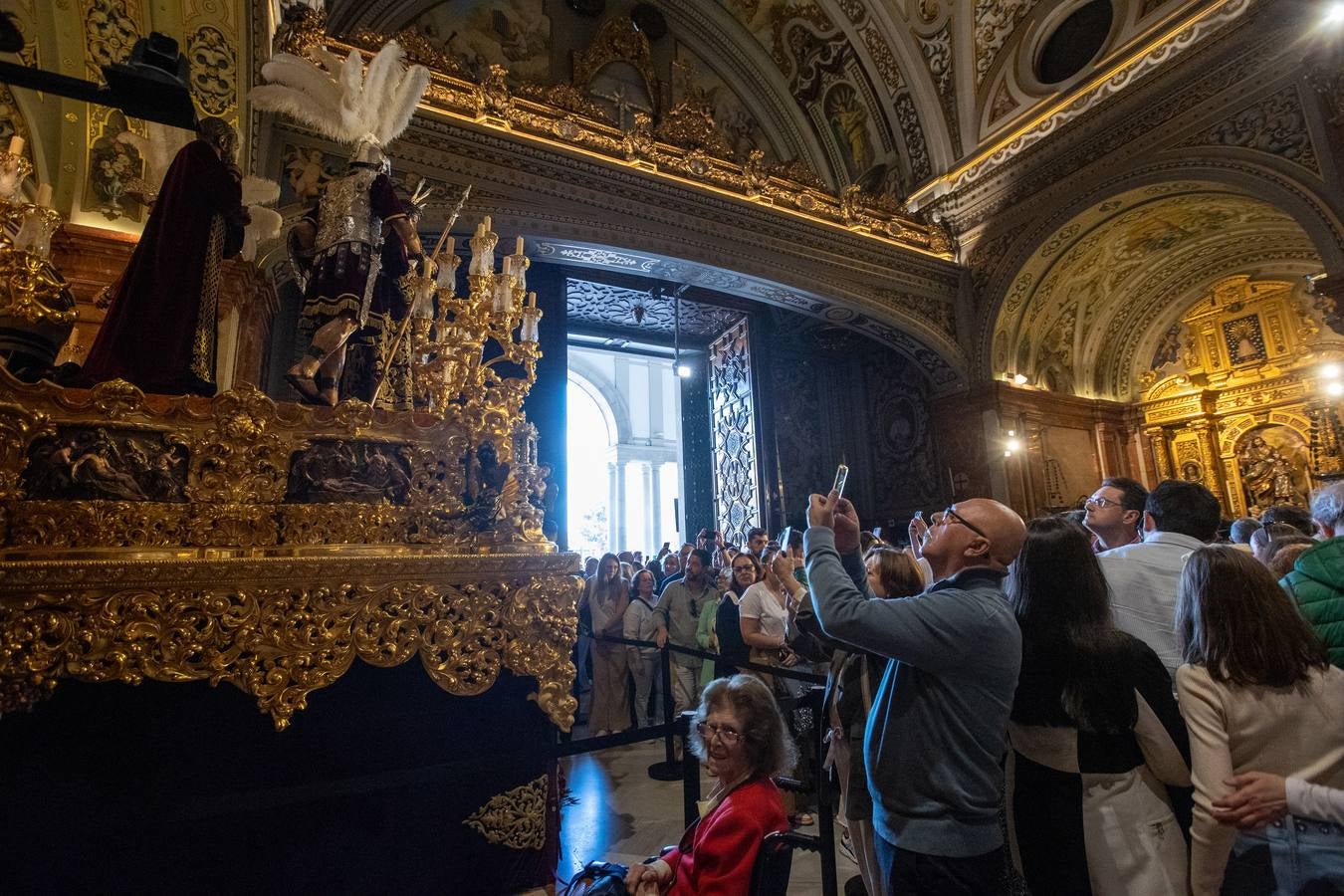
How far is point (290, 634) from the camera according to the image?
68.7 inches

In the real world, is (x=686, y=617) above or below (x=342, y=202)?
below

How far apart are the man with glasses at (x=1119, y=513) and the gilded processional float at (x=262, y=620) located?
2.43 m

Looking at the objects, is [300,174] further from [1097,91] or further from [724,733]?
[1097,91]

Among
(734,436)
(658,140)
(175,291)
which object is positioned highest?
(658,140)

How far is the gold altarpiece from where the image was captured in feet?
33.6

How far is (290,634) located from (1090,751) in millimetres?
2183

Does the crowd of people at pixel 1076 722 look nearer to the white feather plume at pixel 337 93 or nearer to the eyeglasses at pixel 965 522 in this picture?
the eyeglasses at pixel 965 522

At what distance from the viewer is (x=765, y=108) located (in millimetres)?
11117

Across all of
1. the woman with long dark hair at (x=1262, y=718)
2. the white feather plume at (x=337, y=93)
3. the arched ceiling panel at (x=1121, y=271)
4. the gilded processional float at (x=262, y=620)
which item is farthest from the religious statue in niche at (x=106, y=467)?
the arched ceiling panel at (x=1121, y=271)

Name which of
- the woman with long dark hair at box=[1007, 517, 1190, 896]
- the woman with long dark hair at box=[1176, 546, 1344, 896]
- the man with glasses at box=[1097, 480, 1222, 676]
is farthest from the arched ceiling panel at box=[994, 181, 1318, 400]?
the woman with long dark hair at box=[1007, 517, 1190, 896]

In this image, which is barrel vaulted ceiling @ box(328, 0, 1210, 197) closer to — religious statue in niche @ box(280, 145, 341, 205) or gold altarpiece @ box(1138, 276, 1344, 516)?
religious statue in niche @ box(280, 145, 341, 205)

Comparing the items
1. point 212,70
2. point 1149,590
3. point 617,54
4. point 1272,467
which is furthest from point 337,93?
point 1272,467

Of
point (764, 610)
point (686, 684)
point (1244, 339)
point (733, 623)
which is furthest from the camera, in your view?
point (1244, 339)

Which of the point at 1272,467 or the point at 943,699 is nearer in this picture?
the point at 943,699
